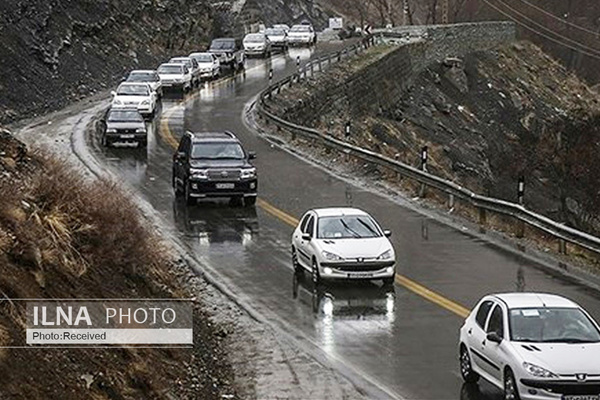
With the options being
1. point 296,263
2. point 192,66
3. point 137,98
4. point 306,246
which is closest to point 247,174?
point 296,263

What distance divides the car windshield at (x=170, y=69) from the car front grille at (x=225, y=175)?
33.0m

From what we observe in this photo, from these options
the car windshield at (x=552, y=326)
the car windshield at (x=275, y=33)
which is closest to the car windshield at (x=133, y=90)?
the car windshield at (x=275, y=33)

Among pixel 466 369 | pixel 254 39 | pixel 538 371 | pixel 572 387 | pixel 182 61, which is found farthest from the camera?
pixel 254 39

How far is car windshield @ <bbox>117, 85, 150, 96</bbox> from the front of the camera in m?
53.7

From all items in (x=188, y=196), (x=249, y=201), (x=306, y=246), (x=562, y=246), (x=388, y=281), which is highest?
(x=306, y=246)

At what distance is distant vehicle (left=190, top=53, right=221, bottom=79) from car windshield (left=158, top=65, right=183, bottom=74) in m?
6.16

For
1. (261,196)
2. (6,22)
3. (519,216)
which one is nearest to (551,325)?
(519,216)

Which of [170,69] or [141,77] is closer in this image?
[141,77]

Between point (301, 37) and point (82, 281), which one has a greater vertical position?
point (82, 281)

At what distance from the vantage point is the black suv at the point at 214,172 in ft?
104

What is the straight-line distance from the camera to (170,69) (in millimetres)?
64625

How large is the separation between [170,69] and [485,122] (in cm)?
2706

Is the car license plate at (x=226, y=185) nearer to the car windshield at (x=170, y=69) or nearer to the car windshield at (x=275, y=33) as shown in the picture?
the car windshield at (x=170, y=69)

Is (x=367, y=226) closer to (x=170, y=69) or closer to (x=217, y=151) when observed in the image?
(x=217, y=151)
